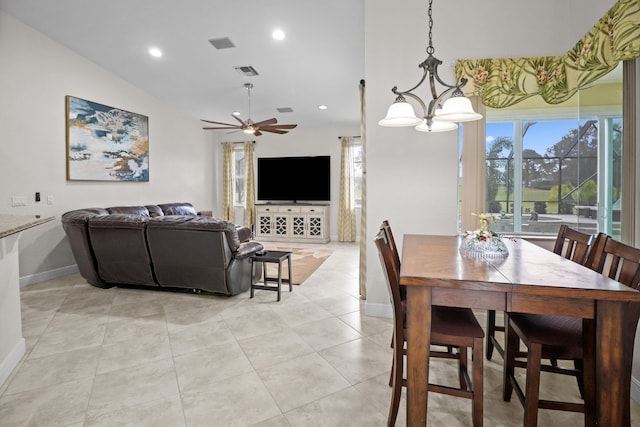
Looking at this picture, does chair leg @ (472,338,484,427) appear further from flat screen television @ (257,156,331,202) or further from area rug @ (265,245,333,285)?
flat screen television @ (257,156,331,202)

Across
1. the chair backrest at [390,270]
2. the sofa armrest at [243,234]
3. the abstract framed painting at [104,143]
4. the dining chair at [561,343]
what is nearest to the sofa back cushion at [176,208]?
the abstract framed painting at [104,143]

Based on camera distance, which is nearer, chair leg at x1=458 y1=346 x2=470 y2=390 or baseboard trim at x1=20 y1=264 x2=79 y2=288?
chair leg at x1=458 y1=346 x2=470 y2=390

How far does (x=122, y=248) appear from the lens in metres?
3.51

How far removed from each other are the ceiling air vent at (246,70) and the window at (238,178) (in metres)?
3.48

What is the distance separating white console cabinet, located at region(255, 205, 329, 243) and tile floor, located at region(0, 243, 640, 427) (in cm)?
390

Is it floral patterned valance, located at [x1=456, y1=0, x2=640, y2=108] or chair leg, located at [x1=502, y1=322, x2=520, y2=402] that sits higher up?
floral patterned valance, located at [x1=456, y1=0, x2=640, y2=108]

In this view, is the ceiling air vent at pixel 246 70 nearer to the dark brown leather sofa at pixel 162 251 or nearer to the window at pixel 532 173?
the dark brown leather sofa at pixel 162 251

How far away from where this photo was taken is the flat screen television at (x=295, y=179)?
7500mm

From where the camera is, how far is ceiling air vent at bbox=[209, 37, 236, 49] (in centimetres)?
403

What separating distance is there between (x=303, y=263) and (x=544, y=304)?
412cm

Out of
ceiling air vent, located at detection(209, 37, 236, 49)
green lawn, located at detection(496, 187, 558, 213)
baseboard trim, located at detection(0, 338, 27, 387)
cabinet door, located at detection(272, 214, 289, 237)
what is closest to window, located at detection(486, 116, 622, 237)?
green lawn, located at detection(496, 187, 558, 213)

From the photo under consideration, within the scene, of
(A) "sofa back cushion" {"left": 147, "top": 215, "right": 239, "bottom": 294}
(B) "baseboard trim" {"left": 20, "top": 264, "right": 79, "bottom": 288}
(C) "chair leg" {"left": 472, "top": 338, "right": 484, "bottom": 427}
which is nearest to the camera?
(C) "chair leg" {"left": 472, "top": 338, "right": 484, "bottom": 427}

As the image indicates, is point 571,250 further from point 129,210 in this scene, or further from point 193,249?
point 129,210

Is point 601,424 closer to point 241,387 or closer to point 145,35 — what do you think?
point 241,387
